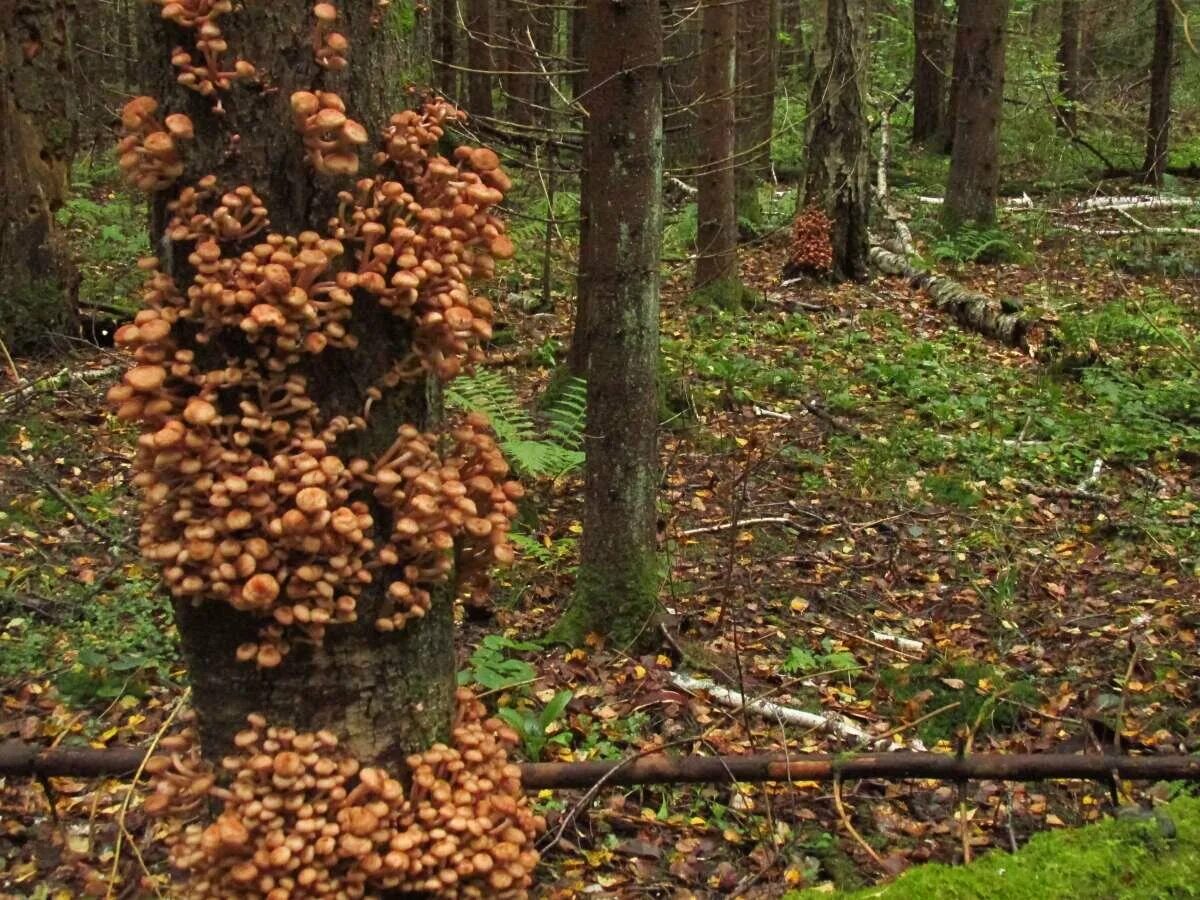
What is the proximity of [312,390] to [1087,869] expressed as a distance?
8.36 ft

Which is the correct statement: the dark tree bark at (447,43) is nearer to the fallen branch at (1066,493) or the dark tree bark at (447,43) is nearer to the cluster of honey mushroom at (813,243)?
the cluster of honey mushroom at (813,243)

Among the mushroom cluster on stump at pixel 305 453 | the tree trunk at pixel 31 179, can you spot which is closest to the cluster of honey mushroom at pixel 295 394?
the mushroom cluster on stump at pixel 305 453

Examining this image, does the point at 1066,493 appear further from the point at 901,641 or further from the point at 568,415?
the point at 568,415

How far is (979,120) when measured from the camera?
15.9 meters

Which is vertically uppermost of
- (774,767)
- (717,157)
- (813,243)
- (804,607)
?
(717,157)

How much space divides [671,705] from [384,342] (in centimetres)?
318

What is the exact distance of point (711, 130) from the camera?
1235 centimetres

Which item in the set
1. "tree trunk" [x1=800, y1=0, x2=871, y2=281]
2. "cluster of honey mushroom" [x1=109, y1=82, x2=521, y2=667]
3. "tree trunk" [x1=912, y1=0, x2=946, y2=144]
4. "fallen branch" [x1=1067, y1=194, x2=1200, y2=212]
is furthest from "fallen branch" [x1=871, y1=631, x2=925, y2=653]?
"tree trunk" [x1=912, y1=0, x2=946, y2=144]

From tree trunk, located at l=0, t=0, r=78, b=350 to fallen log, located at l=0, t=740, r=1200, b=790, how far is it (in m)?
6.77

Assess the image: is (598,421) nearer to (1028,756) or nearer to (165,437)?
(1028,756)

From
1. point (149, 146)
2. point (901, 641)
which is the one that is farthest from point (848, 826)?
point (149, 146)

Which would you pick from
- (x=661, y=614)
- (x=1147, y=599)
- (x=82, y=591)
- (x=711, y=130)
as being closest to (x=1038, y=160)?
(x=711, y=130)

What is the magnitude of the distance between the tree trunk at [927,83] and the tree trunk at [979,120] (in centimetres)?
812

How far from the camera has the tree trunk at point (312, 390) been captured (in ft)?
7.35
